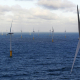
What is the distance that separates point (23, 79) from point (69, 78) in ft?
36.5

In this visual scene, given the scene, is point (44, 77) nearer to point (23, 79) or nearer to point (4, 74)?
point (23, 79)

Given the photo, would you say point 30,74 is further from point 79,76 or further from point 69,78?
point 79,76

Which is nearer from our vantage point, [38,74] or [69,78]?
[69,78]

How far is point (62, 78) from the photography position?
3481 centimetres

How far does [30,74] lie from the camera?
38469 millimetres

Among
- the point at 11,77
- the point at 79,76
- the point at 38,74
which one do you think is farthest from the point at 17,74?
the point at 79,76

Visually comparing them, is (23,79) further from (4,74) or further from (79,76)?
(79,76)

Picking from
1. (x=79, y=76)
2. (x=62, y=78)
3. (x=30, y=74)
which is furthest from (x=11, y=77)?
(x=79, y=76)

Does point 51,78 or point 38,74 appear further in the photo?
point 38,74

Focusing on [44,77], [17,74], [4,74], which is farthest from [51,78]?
[4,74]

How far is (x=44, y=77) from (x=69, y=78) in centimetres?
608

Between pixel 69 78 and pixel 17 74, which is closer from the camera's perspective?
pixel 69 78

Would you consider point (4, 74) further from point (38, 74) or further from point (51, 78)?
point (51, 78)

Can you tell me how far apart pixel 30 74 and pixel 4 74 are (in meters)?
7.10
